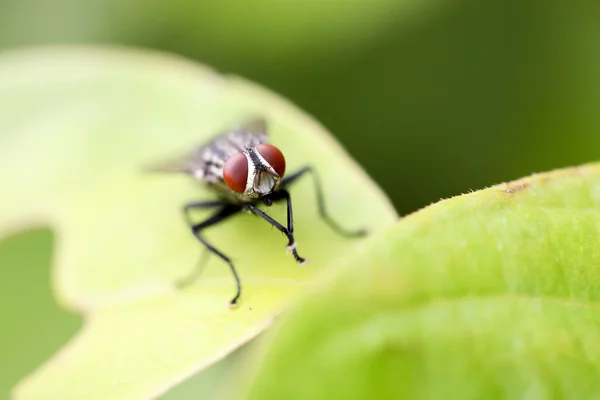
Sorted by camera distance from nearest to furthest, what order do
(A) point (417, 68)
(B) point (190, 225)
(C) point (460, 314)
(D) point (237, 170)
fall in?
(C) point (460, 314) < (D) point (237, 170) < (B) point (190, 225) < (A) point (417, 68)

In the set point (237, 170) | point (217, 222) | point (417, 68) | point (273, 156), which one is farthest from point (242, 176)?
point (417, 68)

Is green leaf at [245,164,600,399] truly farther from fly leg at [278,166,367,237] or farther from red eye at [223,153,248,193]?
red eye at [223,153,248,193]

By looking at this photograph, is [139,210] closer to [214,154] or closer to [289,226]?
[214,154]

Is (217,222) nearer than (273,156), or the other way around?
(273,156)

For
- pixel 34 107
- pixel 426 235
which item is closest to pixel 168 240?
pixel 34 107

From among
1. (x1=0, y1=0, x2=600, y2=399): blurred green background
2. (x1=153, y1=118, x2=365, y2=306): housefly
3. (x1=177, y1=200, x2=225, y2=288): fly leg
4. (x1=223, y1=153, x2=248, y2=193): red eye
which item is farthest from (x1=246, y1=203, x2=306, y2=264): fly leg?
(x1=0, y1=0, x2=600, y2=399): blurred green background

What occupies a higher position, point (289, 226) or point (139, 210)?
point (139, 210)

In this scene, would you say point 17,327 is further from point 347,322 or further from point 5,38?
point 5,38
